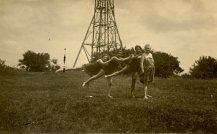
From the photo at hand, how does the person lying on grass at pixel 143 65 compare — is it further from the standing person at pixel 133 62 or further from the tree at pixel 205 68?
the tree at pixel 205 68

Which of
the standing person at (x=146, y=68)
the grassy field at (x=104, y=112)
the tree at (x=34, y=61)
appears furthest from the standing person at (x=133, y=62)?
the tree at (x=34, y=61)

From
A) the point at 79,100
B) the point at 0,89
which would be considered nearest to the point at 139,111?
the point at 79,100

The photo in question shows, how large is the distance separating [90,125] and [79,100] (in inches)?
92.3

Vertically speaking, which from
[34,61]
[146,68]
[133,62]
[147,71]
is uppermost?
[34,61]

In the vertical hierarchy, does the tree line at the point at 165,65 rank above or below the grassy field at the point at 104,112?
above

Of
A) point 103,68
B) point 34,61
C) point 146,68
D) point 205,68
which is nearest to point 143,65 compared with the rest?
point 146,68

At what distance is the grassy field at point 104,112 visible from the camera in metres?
10.0

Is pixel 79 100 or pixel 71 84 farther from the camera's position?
pixel 71 84

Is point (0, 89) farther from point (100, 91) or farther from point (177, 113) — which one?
point (177, 113)

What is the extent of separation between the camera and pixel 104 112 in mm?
10836

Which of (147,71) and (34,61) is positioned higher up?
(34,61)

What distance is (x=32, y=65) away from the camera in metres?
51.2

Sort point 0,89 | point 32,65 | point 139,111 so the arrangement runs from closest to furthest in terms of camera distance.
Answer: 1. point 139,111
2. point 0,89
3. point 32,65

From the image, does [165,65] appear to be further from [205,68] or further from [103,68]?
[103,68]
